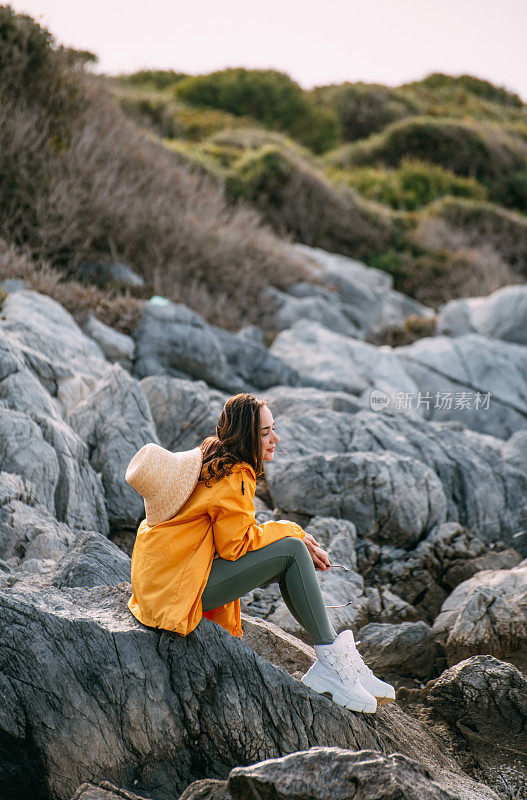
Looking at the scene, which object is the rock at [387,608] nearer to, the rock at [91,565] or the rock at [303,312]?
the rock at [91,565]

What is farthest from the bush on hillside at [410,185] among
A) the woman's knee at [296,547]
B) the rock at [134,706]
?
the rock at [134,706]

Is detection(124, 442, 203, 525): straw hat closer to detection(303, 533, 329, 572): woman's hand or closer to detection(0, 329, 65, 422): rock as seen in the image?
detection(303, 533, 329, 572): woman's hand

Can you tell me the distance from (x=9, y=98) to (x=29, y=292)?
4.39 m

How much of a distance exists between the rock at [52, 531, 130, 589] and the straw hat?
99 cm

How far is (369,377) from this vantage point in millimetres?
11445

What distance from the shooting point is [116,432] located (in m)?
6.08

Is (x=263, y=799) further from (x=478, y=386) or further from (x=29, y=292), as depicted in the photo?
(x=478, y=386)

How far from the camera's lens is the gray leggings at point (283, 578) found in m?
3.37

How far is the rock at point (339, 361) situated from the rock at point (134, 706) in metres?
7.47

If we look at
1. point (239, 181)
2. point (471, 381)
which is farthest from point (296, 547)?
point (239, 181)

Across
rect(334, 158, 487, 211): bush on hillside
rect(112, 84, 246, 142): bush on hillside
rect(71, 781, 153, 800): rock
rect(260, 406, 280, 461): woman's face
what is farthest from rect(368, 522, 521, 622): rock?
rect(334, 158, 487, 211): bush on hillside

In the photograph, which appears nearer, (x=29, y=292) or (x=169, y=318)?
(x=29, y=292)

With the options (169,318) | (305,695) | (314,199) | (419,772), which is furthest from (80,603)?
(314,199)

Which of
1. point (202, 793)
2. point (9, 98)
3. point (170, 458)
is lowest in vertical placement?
point (202, 793)
